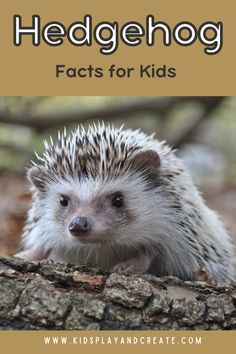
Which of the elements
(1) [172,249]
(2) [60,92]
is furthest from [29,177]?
(1) [172,249]

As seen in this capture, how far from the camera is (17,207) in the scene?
8102 mm

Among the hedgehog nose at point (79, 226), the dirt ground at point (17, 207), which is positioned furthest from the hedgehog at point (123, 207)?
the dirt ground at point (17, 207)

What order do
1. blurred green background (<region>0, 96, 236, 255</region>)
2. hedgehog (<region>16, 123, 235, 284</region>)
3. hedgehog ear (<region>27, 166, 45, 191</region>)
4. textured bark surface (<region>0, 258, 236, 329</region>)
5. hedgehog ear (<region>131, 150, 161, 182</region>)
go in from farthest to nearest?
blurred green background (<region>0, 96, 236, 255</region>)
hedgehog ear (<region>27, 166, 45, 191</region>)
hedgehog ear (<region>131, 150, 161, 182</region>)
hedgehog (<region>16, 123, 235, 284</region>)
textured bark surface (<region>0, 258, 236, 329</region>)

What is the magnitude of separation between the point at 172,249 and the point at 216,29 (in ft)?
6.27

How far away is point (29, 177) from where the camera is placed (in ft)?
15.9

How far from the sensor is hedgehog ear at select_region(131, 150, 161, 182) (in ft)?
15.0

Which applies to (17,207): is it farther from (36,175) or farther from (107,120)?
(107,120)

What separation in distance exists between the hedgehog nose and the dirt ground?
2.15 metres

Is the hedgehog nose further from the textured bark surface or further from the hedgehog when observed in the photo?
the textured bark surface

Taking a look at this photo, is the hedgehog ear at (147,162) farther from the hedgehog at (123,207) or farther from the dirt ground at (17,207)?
the dirt ground at (17,207)

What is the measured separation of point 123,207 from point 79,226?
593 mm

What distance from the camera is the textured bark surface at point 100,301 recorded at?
3.22m

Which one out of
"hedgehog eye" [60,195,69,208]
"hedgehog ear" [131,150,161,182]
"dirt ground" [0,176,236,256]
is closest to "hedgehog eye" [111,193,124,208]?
"hedgehog ear" [131,150,161,182]

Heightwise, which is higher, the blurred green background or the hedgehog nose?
the blurred green background
